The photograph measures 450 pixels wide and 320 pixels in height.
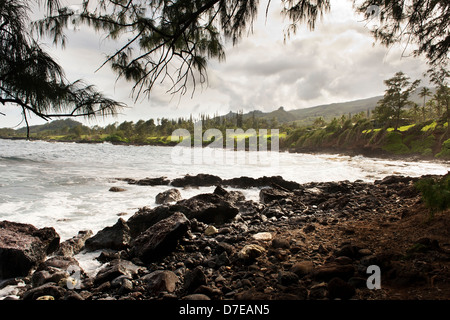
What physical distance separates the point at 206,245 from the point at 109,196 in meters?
6.10

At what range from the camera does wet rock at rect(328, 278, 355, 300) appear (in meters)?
1.90

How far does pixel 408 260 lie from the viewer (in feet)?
7.55

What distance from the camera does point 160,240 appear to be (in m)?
3.43

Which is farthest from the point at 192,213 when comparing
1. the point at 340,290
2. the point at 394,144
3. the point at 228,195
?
the point at 394,144

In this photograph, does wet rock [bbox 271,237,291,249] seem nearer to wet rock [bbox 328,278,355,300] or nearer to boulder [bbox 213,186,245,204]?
wet rock [bbox 328,278,355,300]

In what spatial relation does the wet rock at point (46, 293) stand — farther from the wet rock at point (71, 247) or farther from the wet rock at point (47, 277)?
the wet rock at point (71, 247)

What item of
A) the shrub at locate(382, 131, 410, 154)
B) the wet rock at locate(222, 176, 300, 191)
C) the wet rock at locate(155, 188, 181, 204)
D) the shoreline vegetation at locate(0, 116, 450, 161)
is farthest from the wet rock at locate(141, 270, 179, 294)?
the shrub at locate(382, 131, 410, 154)

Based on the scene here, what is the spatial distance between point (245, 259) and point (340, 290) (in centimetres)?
117

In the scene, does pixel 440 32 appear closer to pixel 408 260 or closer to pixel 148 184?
pixel 408 260

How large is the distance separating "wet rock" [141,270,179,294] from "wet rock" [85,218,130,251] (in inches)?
61.7

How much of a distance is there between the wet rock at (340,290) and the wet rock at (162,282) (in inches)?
58.5

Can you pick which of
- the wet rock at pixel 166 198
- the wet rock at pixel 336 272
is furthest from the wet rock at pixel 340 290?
the wet rock at pixel 166 198
